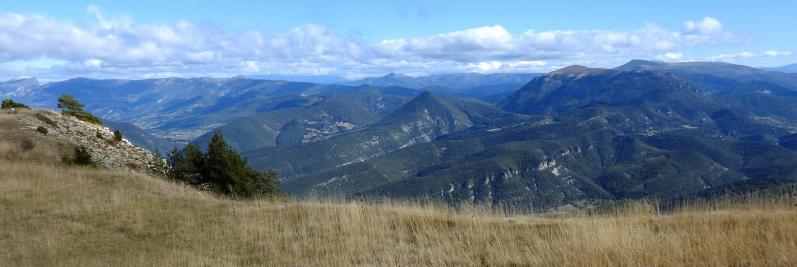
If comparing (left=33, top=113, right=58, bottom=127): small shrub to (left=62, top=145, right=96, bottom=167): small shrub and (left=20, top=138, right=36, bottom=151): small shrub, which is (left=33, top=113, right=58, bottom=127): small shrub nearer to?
(left=20, top=138, right=36, bottom=151): small shrub

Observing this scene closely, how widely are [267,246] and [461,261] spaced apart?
4.26m

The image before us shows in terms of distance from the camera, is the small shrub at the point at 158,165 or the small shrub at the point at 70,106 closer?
the small shrub at the point at 158,165

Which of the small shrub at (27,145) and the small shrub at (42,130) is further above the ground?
the small shrub at (42,130)

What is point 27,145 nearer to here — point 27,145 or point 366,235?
point 27,145

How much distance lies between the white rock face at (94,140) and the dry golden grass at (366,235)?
41.9 feet

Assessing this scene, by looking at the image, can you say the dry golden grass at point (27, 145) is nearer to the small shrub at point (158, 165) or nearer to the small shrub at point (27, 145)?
the small shrub at point (27, 145)

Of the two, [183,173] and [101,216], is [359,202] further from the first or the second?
[183,173]

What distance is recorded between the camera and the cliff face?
27844mm

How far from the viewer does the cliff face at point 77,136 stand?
27844 mm

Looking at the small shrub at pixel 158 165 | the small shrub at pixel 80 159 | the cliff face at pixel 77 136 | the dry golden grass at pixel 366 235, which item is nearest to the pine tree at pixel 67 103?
the cliff face at pixel 77 136

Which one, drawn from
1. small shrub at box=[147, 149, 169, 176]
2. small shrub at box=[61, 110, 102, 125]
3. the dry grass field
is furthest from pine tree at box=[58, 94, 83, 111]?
the dry grass field

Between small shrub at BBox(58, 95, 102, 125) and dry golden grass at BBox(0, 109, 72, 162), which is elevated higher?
small shrub at BBox(58, 95, 102, 125)

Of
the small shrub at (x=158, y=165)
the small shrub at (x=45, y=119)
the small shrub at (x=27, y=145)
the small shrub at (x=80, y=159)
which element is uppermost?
the small shrub at (x=45, y=119)

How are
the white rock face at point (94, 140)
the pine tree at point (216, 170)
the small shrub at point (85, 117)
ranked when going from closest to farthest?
the pine tree at point (216, 170)
the white rock face at point (94, 140)
the small shrub at point (85, 117)
